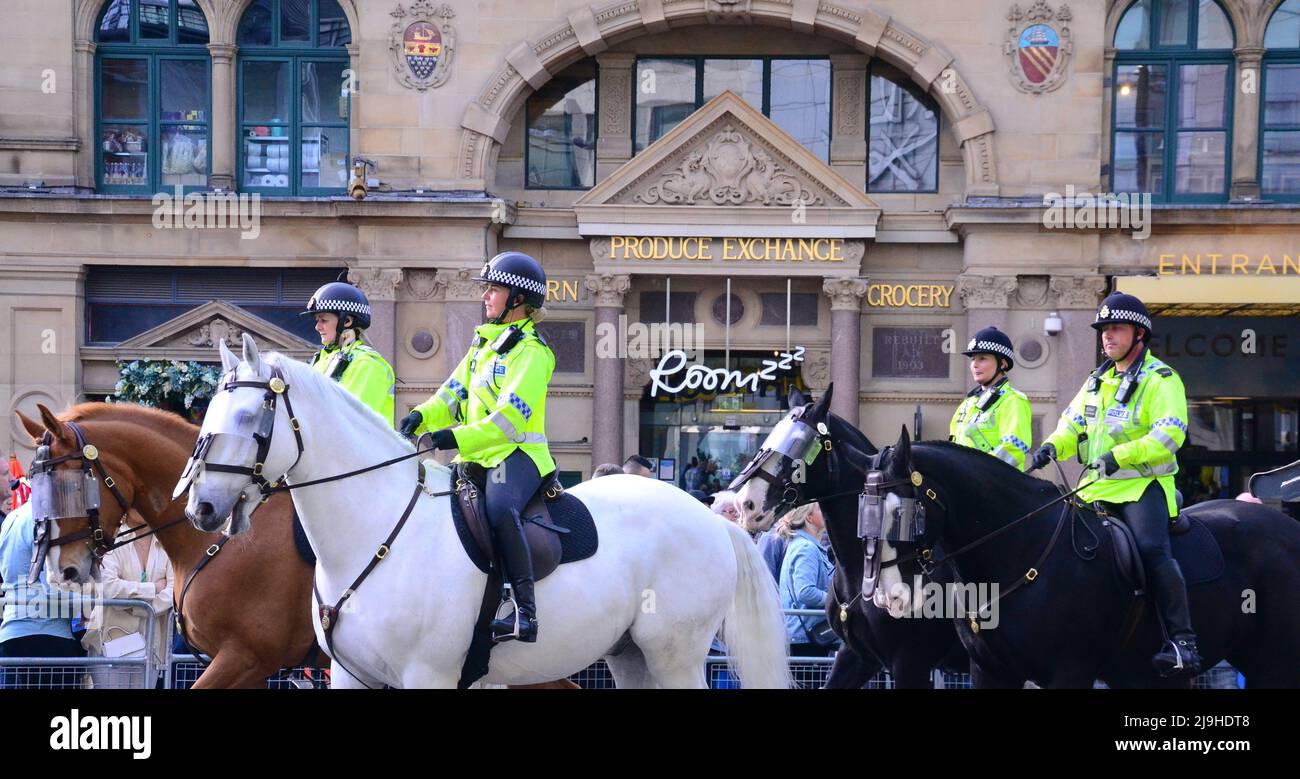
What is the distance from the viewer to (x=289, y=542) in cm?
844

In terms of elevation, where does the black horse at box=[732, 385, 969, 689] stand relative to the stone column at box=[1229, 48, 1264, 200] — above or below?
below

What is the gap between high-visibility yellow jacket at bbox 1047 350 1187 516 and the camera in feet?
27.3

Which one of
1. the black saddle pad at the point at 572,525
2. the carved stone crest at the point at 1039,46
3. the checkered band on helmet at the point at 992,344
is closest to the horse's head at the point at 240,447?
the black saddle pad at the point at 572,525

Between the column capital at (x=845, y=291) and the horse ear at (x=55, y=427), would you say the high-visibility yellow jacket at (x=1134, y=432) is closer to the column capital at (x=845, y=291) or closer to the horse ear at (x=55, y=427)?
the horse ear at (x=55, y=427)

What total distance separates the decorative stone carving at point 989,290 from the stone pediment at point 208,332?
1124 centimetres

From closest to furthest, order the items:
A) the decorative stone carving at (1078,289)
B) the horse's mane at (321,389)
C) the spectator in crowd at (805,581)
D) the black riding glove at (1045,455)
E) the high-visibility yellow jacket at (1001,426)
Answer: the horse's mane at (321,389) → the black riding glove at (1045,455) → the high-visibility yellow jacket at (1001,426) → the spectator in crowd at (805,581) → the decorative stone carving at (1078,289)

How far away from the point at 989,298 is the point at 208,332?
43.9 ft

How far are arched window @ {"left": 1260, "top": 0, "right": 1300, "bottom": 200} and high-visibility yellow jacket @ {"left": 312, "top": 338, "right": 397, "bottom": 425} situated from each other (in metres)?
19.1

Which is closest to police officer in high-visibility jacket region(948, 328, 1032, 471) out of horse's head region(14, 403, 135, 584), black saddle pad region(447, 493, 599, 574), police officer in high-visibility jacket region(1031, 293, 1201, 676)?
police officer in high-visibility jacket region(1031, 293, 1201, 676)

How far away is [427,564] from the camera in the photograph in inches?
278

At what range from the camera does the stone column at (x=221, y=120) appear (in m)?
23.7

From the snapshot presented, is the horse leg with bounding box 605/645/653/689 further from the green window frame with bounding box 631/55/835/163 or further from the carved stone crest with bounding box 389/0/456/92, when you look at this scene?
the green window frame with bounding box 631/55/835/163

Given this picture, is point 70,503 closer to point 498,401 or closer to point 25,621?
point 25,621
